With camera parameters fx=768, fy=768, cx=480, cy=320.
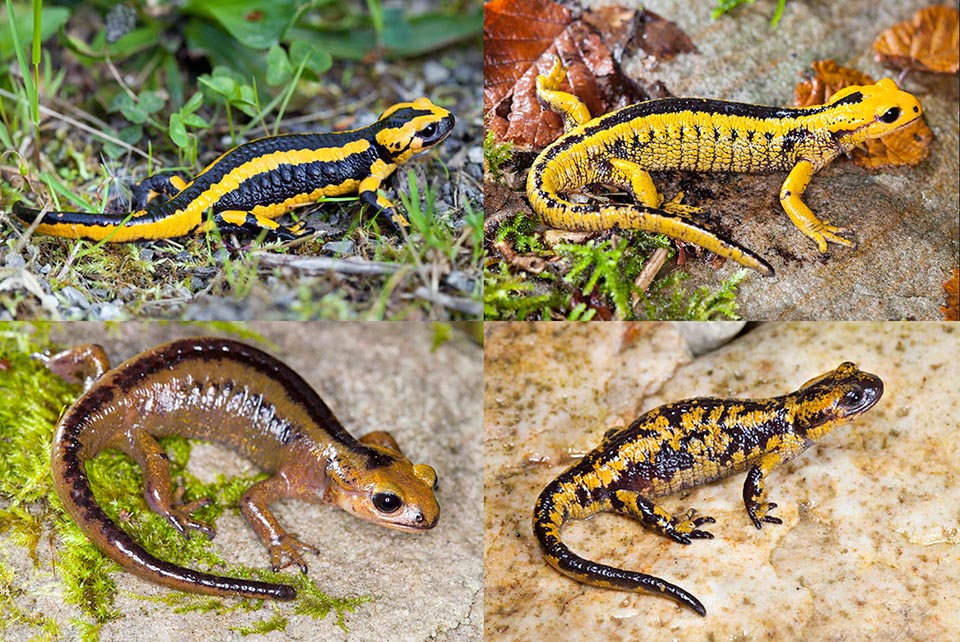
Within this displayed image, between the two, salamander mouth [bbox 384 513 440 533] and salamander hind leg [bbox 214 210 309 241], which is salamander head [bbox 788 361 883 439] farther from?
salamander hind leg [bbox 214 210 309 241]

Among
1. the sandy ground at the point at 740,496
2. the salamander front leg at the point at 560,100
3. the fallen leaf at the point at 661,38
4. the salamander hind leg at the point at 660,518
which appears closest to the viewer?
the sandy ground at the point at 740,496

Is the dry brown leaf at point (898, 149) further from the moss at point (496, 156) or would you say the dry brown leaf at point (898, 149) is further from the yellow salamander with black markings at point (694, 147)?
the moss at point (496, 156)

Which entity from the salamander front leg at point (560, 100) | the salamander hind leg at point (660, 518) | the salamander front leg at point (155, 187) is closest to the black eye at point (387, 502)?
the salamander hind leg at point (660, 518)

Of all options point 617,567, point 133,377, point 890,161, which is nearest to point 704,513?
point 617,567

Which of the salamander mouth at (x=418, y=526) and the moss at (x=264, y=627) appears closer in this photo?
the moss at (x=264, y=627)

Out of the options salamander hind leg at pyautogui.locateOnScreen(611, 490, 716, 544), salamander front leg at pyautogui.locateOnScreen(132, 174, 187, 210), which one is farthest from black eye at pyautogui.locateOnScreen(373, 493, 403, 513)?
salamander front leg at pyautogui.locateOnScreen(132, 174, 187, 210)

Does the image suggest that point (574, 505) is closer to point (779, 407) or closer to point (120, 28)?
point (779, 407)
